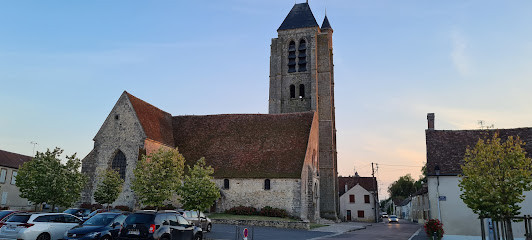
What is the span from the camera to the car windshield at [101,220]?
14.9 m

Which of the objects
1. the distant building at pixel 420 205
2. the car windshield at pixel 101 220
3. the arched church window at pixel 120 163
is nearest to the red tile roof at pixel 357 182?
the distant building at pixel 420 205

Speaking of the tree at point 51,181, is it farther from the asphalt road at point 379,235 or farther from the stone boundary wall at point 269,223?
the asphalt road at point 379,235

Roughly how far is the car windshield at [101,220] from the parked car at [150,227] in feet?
7.37

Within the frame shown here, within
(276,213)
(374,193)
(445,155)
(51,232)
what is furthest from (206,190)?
(374,193)

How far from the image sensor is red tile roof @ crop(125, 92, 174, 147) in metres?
32.4

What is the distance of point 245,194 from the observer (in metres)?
31.3

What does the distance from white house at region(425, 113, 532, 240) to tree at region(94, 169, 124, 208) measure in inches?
895

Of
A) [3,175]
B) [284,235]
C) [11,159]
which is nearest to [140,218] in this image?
[284,235]

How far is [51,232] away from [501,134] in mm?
30025

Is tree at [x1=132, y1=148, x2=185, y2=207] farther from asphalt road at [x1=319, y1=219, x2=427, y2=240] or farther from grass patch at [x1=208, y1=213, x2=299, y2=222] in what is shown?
asphalt road at [x1=319, y1=219, x2=427, y2=240]

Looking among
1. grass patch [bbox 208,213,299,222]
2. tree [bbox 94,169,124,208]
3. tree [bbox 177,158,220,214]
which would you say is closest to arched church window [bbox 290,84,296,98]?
grass patch [bbox 208,213,299,222]

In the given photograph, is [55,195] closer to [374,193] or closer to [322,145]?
[322,145]

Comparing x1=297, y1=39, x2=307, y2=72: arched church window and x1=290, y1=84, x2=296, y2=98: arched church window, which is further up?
x1=297, y1=39, x2=307, y2=72: arched church window

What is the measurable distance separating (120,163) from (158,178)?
9.54 m
